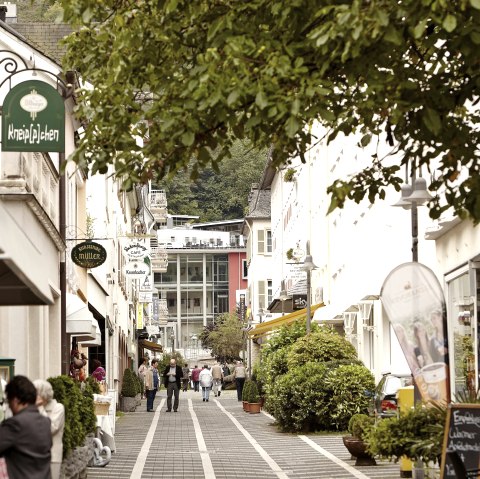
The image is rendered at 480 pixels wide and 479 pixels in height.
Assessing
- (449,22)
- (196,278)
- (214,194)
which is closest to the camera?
(449,22)

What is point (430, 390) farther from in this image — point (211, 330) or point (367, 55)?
point (211, 330)

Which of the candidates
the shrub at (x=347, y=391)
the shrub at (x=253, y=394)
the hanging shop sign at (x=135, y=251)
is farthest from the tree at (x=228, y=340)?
the shrub at (x=347, y=391)

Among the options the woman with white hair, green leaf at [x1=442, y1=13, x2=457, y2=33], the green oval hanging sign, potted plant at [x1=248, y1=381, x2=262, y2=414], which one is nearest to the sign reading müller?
the woman with white hair

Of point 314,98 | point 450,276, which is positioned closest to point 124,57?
point 314,98

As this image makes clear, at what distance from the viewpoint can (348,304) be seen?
4225cm

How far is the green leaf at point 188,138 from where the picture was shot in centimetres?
1149

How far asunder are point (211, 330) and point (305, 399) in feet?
317

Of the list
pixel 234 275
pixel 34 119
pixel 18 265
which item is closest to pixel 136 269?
pixel 34 119

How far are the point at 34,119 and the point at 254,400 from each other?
90.9 feet

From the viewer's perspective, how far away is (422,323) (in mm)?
14195

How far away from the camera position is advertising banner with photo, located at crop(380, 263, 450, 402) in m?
14.1

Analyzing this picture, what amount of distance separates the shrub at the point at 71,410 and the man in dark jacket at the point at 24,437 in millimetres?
5516

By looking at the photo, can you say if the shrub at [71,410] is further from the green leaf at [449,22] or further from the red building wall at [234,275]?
the red building wall at [234,275]

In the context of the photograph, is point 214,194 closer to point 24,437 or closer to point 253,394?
point 253,394
